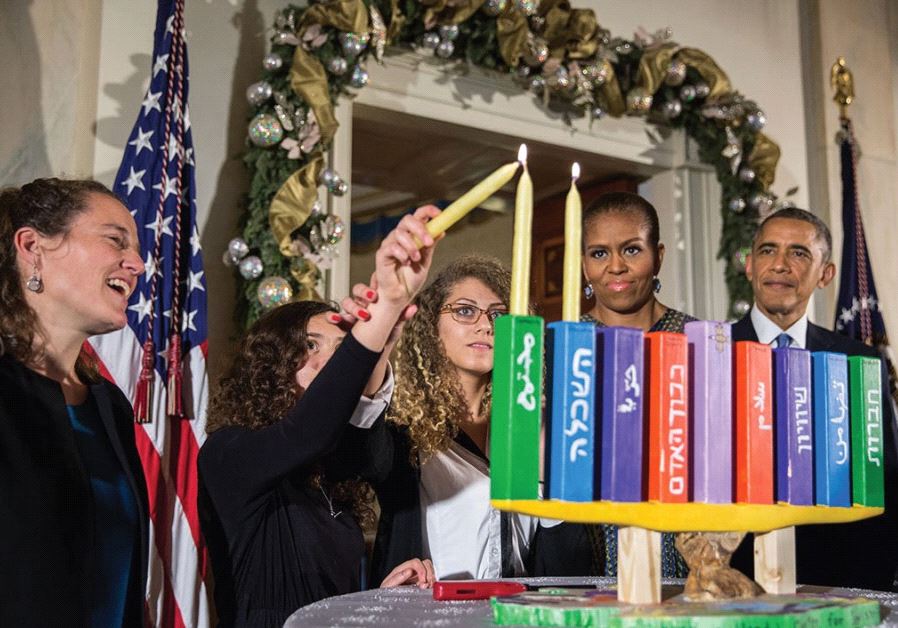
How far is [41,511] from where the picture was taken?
5.75ft

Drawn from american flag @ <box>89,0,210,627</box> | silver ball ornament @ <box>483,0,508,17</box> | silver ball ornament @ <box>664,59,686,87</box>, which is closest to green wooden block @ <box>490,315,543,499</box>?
american flag @ <box>89,0,210,627</box>

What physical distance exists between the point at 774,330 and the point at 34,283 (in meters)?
2.07

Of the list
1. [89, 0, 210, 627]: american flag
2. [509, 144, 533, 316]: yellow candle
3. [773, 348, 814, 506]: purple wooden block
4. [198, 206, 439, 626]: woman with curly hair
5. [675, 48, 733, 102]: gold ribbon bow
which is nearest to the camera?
[509, 144, 533, 316]: yellow candle

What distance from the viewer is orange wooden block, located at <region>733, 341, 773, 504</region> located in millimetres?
1271

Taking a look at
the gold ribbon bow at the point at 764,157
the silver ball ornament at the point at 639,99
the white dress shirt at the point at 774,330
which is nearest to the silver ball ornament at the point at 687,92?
the silver ball ornament at the point at 639,99

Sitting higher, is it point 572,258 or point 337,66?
point 337,66

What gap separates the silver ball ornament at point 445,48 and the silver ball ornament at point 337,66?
1.66ft

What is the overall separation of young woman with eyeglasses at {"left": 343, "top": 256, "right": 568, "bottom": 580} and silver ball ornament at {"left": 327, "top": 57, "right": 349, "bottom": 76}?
4.24ft

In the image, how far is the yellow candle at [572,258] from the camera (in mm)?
1195

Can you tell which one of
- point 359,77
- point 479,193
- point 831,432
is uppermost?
point 359,77

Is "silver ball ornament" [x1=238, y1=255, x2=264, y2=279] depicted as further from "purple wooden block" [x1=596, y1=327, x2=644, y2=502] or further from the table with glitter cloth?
"purple wooden block" [x1=596, y1=327, x2=644, y2=502]

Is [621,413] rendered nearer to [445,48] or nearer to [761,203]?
[445,48]

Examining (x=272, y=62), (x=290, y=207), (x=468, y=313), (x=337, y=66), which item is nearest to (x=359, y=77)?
(x=337, y=66)

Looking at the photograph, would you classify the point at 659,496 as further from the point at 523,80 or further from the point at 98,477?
the point at 523,80
